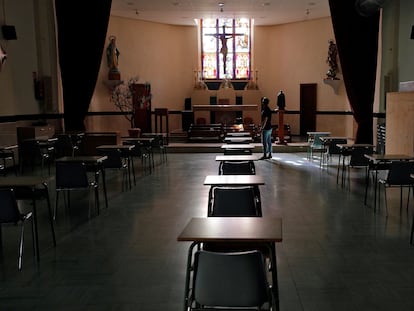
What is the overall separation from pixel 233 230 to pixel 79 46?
10.4 meters

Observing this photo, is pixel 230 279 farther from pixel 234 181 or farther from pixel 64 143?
pixel 64 143

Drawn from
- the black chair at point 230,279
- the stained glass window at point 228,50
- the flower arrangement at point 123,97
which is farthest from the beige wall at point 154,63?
the black chair at point 230,279

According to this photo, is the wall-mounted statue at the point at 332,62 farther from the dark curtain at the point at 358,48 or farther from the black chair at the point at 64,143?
the black chair at the point at 64,143

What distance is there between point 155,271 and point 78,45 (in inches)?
364

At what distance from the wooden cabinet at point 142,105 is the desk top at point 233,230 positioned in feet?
45.7

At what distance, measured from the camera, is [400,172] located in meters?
6.30

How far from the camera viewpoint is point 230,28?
19.9 metres

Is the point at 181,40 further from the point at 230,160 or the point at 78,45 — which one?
the point at 230,160

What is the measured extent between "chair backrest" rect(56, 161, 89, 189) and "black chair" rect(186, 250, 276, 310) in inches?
160

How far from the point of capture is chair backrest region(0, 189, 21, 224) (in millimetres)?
4383

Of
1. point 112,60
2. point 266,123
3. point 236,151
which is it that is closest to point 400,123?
point 266,123

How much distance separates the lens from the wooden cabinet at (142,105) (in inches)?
667

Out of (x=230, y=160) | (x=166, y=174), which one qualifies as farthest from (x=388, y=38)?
(x=230, y=160)

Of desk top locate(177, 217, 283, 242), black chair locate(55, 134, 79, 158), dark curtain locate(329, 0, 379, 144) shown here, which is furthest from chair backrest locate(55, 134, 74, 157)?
desk top locate(177, 217, 283, 242)
